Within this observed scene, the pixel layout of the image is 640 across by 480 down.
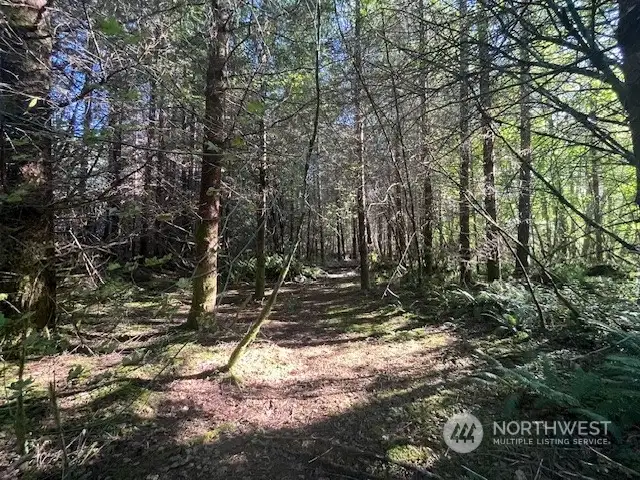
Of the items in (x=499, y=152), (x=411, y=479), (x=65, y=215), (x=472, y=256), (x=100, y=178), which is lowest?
(x=411, y=479)

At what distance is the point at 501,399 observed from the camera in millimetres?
3324

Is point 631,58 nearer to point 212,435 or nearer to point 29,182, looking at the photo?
point 212,435

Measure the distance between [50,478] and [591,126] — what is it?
4.70 m

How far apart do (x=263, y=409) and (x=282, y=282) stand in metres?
1.45

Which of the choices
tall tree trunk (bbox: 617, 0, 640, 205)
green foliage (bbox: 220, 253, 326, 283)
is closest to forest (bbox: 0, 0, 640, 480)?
tall tree trunk (bbox: 617, 0, 640, 205)

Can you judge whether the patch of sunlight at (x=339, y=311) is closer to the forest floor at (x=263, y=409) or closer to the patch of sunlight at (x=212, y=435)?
the forest floor at (x=263, y=409)

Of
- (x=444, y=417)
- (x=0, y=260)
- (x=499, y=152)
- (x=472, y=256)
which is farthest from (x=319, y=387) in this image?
(x=499, y=152)

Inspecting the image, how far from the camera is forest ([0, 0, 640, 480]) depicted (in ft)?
8.38

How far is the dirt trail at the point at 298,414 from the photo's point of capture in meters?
2.67

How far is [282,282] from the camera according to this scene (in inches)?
168

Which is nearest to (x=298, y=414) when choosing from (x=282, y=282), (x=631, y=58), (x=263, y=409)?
(x=263, y=409)

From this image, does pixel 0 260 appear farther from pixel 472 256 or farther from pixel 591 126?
pixel 472 256

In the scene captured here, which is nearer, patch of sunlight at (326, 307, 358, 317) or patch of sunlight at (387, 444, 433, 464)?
patch of sunlight at (387, 444, 433, 464)

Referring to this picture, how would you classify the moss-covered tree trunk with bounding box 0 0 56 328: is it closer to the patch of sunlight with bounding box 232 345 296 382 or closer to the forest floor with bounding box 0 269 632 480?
the forest floor with bounding box 0 269 632 480
